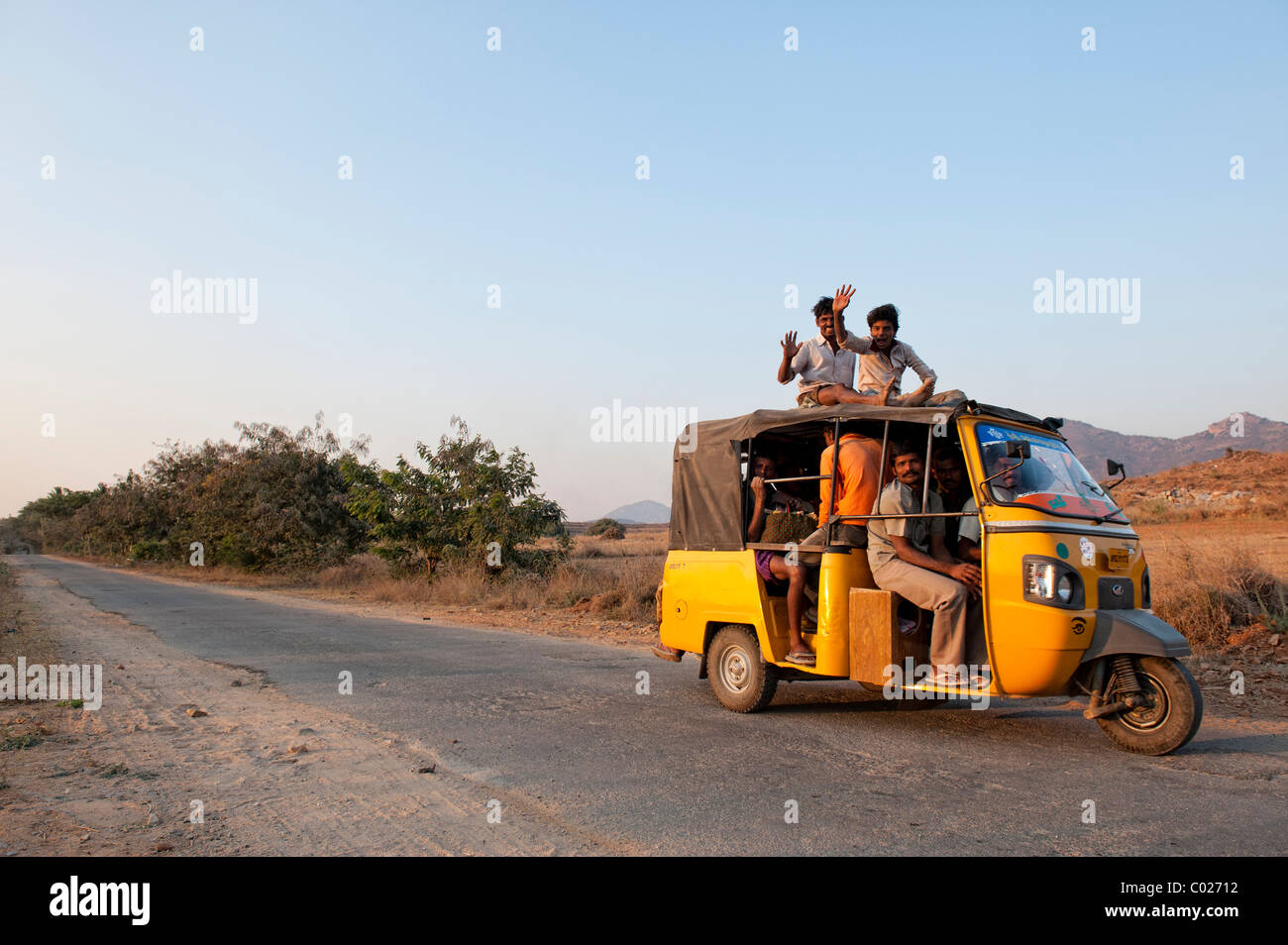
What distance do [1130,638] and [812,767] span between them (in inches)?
89.3

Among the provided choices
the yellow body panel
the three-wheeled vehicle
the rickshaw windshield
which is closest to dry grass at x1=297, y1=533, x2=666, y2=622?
the three-wheeled vehicle

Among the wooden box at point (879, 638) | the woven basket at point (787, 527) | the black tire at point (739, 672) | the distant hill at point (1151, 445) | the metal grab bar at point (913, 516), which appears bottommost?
the black tire at point (739, 672)

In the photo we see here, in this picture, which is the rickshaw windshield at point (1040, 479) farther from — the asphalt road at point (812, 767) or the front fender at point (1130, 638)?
the asphalt road at point (812, 767)

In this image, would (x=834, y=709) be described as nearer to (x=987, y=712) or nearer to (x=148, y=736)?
(x=987, y=712)

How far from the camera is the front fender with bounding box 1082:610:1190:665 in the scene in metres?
5.48

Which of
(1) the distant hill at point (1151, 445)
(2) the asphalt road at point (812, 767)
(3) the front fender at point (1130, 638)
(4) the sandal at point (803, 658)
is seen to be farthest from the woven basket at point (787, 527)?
(1) the distant hill at point (1151, 445)

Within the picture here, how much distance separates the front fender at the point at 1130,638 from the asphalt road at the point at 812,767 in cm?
74

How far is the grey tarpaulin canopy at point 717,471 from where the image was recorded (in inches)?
290

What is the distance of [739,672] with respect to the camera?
7445 millimetres

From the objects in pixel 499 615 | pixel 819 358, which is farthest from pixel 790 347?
pixel 499 615

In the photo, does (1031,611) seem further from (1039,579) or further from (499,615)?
(499,615)
